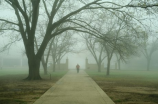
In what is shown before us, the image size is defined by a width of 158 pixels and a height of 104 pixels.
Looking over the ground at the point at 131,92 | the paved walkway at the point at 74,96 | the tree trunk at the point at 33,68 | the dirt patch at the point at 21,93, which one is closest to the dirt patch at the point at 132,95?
the ground at the point at 131,92

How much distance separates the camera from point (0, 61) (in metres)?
89.2

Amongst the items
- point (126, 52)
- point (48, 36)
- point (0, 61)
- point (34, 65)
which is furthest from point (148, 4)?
point (0, 61)

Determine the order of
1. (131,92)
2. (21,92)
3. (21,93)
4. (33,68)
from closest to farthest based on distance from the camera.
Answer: (21,93) → (21,92) → (131,92) → (33,68)

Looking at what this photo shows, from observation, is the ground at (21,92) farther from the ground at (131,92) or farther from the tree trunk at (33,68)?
the tree trunk at (33,68)

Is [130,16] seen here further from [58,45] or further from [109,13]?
[58,45]

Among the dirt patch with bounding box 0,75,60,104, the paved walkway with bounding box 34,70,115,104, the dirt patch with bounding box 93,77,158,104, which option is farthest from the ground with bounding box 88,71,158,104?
the dirt patch with bounding box 0,75,60,104

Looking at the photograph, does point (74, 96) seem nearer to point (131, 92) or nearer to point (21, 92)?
point (21, 92)

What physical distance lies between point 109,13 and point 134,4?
149 inches

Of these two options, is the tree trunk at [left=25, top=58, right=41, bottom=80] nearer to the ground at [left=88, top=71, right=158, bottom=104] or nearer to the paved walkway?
the ground at [left=88, top=71, right=158, bottom=104]

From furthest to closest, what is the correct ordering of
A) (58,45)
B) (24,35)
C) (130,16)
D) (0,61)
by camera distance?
(0,61) → (58,45) → (24,35) → (130,16)

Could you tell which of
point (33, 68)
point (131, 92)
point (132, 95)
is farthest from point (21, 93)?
point (33, 68)

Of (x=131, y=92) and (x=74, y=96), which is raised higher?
(x=74, y=96)

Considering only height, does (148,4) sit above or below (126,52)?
above

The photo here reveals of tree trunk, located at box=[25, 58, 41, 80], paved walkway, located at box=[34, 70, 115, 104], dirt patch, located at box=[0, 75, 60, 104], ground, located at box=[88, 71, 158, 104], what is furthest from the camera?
tree trunk, located at box=[25, 58, 41, 80]
